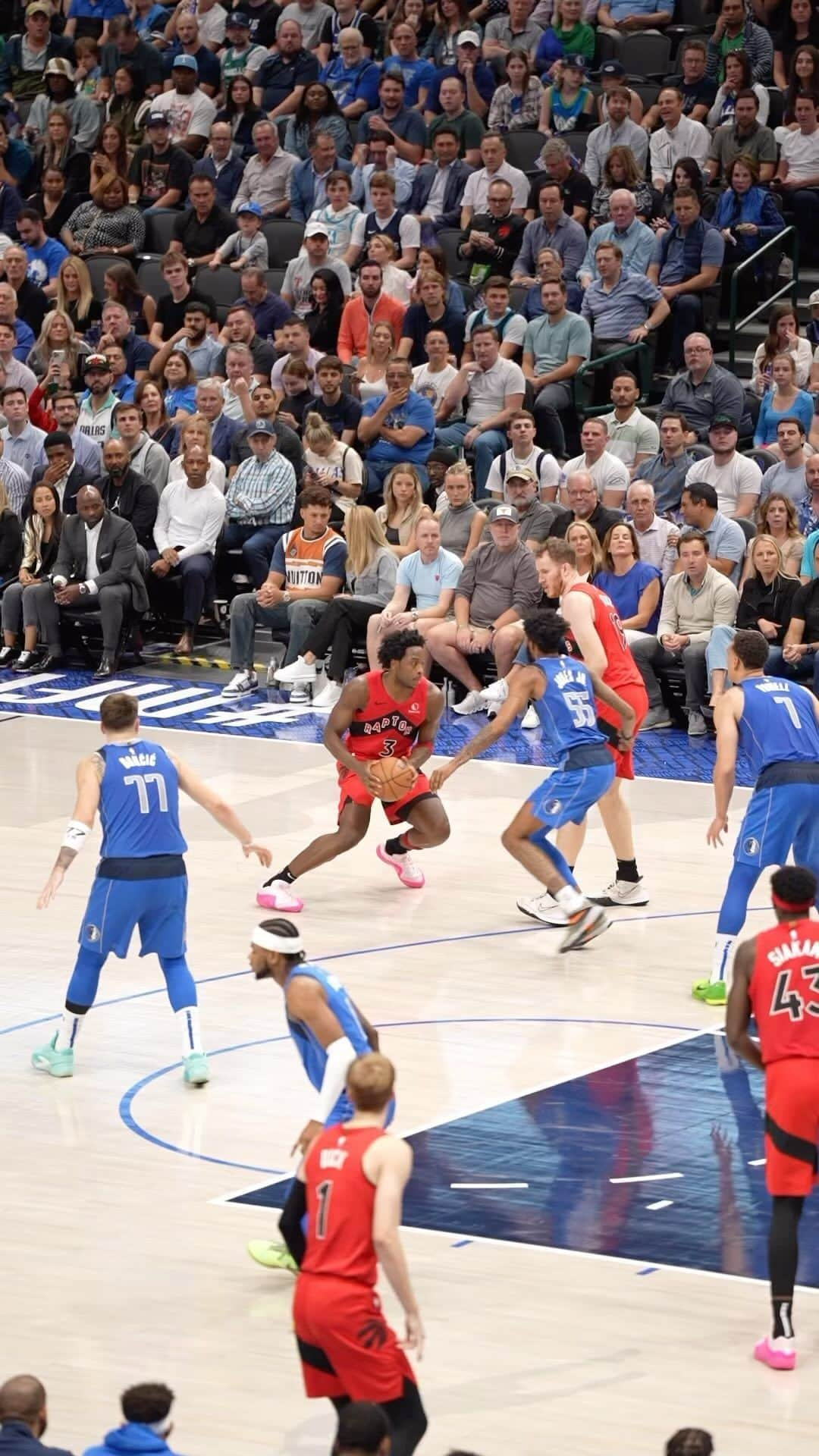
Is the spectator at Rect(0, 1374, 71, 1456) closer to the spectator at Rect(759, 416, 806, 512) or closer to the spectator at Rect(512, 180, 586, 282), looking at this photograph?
the spectator at Rect(759, 416, 806, 512)

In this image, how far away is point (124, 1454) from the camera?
539 cm

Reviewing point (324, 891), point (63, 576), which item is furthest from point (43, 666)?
point (324, 891)

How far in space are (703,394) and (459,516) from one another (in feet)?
7.28

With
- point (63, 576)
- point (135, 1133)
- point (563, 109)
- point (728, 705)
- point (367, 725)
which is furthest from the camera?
point (563, 109)

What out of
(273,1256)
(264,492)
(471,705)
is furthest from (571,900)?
(264,492)

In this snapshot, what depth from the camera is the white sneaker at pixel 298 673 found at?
16516 mm

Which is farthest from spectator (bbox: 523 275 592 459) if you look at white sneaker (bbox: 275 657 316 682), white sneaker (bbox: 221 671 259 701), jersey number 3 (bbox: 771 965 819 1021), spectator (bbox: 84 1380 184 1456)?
spectator (bbox: 84 1380 184 1456)

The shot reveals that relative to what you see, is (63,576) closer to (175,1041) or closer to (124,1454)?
(175,1041)

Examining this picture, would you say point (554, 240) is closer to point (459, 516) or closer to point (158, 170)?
point (459, 516)

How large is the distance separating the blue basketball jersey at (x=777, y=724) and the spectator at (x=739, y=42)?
11.6 metres

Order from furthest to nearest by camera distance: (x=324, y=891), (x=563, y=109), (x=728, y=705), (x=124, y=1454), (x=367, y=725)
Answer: (x=563, y=109) → (x=324, y=891) → (x=367, y=725) → (x=728, y=705) → (x=124, y=1454)

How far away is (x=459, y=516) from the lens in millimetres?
16797

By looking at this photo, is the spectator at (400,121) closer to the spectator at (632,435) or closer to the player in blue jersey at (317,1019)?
the spectator at (632,435)

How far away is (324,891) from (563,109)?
10537 mm
